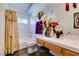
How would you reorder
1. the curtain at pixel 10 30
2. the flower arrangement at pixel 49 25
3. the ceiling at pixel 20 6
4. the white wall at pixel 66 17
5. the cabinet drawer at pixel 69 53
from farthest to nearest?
the flower arrangement at pixel 49 25 < the curtain at pixel 10 30 < the white wall at pixel 66 17 < the ceiling at pixel 20 6 < the cabinet drawer at pixel 69 53

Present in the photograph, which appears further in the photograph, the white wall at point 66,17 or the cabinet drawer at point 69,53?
the white wall at point 66,17

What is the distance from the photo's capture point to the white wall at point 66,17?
69.6 inches

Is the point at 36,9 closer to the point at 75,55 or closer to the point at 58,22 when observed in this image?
the point at 58,22

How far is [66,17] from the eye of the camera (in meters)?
1.89

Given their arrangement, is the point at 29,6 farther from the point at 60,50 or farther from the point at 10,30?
the point at 60,50

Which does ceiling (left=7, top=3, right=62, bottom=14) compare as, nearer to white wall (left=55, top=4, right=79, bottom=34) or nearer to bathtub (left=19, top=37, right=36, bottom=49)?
white wall (left=55, top=4, right=79, bottom=34)

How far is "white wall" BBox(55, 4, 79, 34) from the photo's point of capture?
1.77 metres

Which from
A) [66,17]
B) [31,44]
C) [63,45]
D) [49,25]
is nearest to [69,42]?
[63,45]

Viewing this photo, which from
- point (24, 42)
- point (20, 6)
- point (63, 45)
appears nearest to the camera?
point (63, 45)

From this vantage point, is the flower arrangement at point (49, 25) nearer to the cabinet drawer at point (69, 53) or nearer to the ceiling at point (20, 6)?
the ceiling at point (20, 6)

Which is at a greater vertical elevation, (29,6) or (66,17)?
(29,6)

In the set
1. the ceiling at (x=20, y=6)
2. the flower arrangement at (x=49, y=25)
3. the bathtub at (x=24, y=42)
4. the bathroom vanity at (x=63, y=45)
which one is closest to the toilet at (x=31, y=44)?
the bathtub at (x=24, y=42)

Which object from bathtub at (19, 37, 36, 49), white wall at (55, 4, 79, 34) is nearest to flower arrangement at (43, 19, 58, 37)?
white wall at (55, 4, 79, 34)

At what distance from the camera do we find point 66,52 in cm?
128
